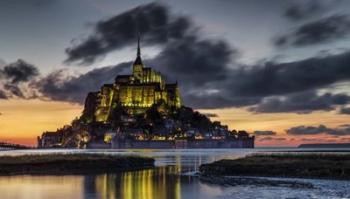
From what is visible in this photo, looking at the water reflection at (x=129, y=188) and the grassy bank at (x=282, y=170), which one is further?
the grassy bank at (x=282, y=170)

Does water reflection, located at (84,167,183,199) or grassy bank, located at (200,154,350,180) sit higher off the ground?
grassy bank, located at (200,154,350,180)

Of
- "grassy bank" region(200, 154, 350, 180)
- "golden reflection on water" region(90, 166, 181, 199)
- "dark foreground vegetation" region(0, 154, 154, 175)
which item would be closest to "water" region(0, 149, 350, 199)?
"golden reflection on water" region(90, 166, 181, 199)

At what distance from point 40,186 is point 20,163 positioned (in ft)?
56.9

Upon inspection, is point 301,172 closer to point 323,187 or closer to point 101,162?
point 323,187

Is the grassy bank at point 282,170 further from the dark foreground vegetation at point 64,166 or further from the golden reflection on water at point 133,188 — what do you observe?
the dark foreground vegetation at point 64,166

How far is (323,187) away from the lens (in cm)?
3500

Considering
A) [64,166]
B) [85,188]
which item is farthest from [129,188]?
[64,166]

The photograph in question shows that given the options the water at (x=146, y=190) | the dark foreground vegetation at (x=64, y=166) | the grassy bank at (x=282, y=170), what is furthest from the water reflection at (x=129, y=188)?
the dark foreground vegetation at (x=64, y=166)

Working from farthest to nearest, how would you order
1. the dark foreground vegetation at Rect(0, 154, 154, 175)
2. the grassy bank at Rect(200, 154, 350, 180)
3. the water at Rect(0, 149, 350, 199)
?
the dark foreground vegetation at Rect(0, 154, 154, 175)
the grassy bank at Rect(200, 154, 350, 180)
the water at Rect(0, 149, 350, 199)

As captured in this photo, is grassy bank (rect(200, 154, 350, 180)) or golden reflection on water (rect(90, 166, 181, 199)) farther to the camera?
grassy bank (rect(200, 154, 350, 180))

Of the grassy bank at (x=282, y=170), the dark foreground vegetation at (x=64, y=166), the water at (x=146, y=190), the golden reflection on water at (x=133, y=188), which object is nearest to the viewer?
the water at (x=146, y=190)

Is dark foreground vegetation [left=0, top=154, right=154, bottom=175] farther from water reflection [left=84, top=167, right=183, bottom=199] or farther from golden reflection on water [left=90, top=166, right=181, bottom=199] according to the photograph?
golden reflection on water [left=90, top=166, right=181, bottom=199]

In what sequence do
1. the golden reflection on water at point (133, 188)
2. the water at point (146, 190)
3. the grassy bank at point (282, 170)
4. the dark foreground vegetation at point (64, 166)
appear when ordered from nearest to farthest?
1. the water at point (146, 190)
2. the golden reflection on water at point (133, 188)
3. the grassy bank at point (282, 170)
4. the dark foreground vegetation at point (64, 166)

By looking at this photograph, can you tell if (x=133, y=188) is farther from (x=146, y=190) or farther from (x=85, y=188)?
(x=85, y=188)
